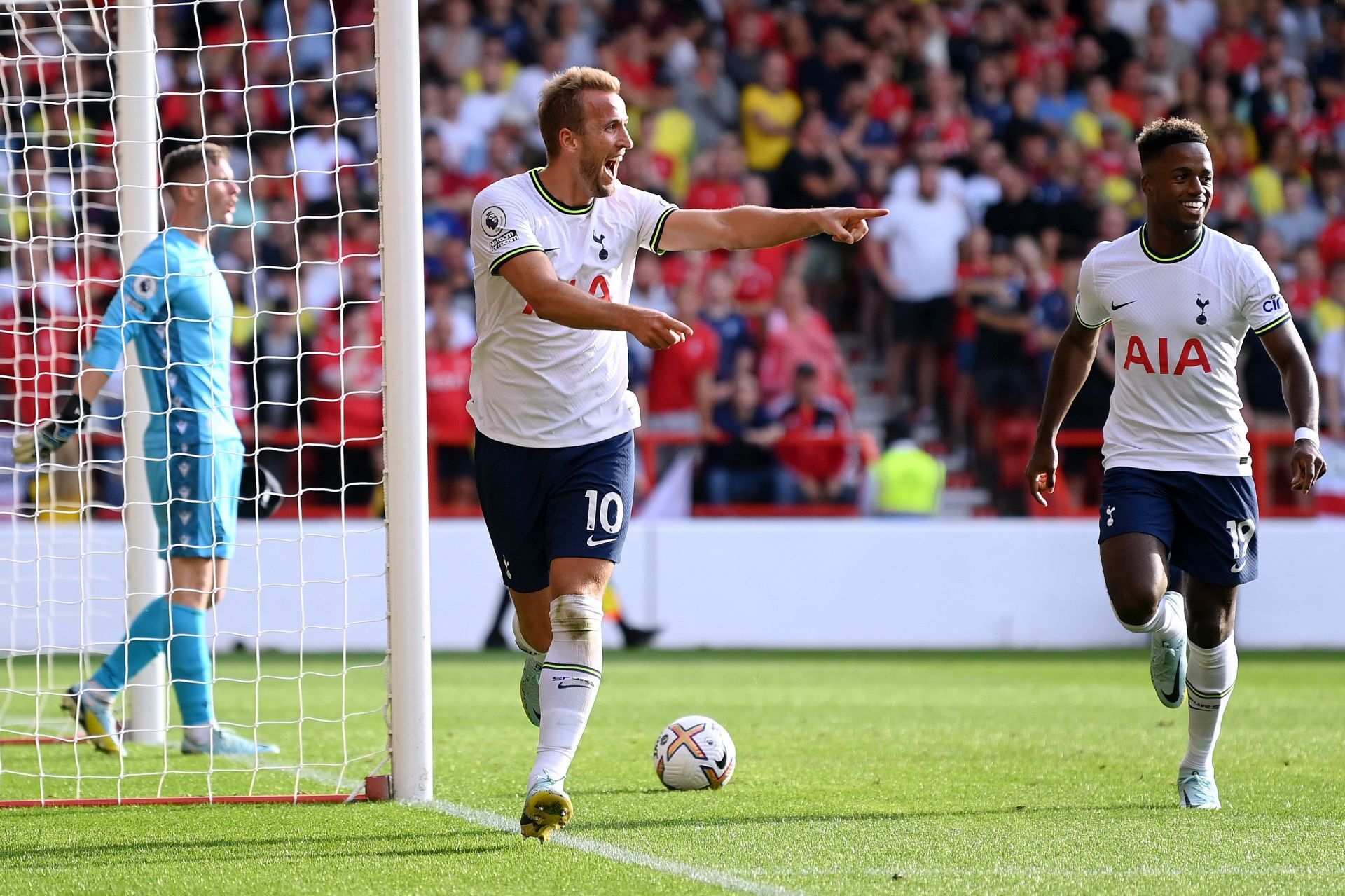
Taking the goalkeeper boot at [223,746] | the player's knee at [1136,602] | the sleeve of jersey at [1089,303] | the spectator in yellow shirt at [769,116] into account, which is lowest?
the goalkeeper boot at [223,746]

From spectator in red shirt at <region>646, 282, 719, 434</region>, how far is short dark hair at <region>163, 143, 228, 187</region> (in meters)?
7.57

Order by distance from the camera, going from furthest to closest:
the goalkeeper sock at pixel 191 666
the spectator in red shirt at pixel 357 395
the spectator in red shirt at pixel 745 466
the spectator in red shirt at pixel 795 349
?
the spectator in red shirt at pixel 795 349
the spectator in red shirt at pixel 745 466
the spectator in red shirt at pixel 357 395
the goalkeeper sock at pixel 191 666

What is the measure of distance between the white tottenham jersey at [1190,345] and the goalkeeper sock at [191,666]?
3.62 metres

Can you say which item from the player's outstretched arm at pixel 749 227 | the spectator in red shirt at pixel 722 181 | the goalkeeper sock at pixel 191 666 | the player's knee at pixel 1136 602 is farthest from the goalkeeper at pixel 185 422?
the spectator in red shirt at pixel 722 181

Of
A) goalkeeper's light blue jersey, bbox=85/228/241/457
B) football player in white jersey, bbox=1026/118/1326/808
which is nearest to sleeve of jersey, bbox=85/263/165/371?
goalkeeper's light blue jersey, bbox=85/228/241/457

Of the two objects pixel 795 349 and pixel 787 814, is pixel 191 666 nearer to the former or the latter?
pixel 787 814

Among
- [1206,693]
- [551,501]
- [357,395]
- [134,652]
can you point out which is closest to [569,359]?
[551,501]

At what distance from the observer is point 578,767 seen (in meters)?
6.53

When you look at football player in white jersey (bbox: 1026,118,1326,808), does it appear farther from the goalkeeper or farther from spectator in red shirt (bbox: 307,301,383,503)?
spectator in red shirt (bbox: 307,301,383,503)

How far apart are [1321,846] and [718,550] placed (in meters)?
8.88

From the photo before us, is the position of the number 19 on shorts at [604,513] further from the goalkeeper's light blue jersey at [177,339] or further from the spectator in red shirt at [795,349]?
the spectator in red shirt at [795,349]

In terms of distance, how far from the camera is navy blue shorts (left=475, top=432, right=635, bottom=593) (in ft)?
16.6

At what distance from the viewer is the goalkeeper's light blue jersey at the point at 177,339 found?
6.55 m

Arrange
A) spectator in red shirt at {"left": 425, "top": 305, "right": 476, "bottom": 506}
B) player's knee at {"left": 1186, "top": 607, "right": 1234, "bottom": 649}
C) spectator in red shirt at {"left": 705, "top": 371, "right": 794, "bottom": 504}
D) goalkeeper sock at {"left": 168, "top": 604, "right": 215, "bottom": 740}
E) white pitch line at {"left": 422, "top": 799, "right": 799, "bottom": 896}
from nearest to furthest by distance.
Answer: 1. white pitch line at {"left": 422, "top": 799, "right": 799, "bottom": 896}
2. player's knee at {"left": 1186, "top": 607, "right": 1234, "bottom": 649}
3. goalkeeper sock at {"left": 168, "top": 604, "right": 215, "bottom": 740}
4. spectator in red shirt at {"left": 425, "top": 305, "right": 476, "bottom": 506}
5. spectator in red shirt at {"left": 705, "top": 371, "right": 794, "bottom": 504}
